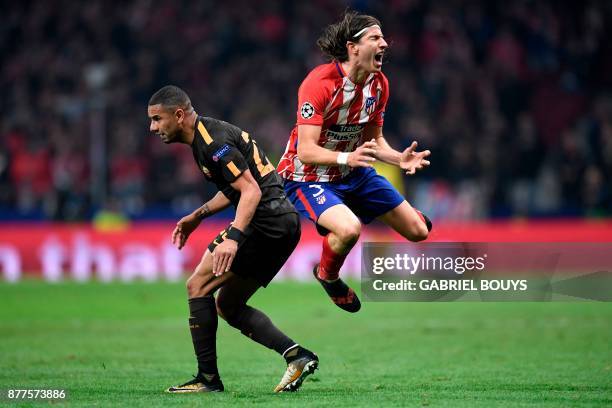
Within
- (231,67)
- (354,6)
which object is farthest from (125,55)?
(354,6)

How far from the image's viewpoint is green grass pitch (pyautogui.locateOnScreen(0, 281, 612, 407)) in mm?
7887

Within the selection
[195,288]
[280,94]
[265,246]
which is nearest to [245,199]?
[265,246]

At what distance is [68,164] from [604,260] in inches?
481

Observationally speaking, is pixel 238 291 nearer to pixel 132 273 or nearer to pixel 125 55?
pixel 132 273

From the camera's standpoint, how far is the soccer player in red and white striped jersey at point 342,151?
8523 millimetres

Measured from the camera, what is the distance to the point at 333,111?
28.6 ft

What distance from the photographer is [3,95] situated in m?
25.7

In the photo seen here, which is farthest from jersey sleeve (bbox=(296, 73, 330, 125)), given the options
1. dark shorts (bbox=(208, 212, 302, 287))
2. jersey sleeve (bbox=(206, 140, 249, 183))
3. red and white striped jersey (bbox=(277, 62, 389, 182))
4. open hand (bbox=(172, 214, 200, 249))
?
open hand (bbox=(172, 214, 200, 249))

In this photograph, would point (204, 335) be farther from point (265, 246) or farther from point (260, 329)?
point (265, 246)

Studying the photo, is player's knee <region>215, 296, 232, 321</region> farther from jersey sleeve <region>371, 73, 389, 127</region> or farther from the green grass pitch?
jersey sleeve <region>371, 73, 389, 127</region>

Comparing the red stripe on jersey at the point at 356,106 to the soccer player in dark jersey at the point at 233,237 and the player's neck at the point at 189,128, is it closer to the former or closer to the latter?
the soccer player in dark jersey at the point at 233,237

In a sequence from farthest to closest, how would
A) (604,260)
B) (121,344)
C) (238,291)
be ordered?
(604,260) → (121,344) → (238,291)

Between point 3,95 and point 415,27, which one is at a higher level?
point 415,27

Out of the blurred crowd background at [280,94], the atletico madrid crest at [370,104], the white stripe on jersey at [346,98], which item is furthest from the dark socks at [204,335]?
the blurred crowd background at [280,94]
